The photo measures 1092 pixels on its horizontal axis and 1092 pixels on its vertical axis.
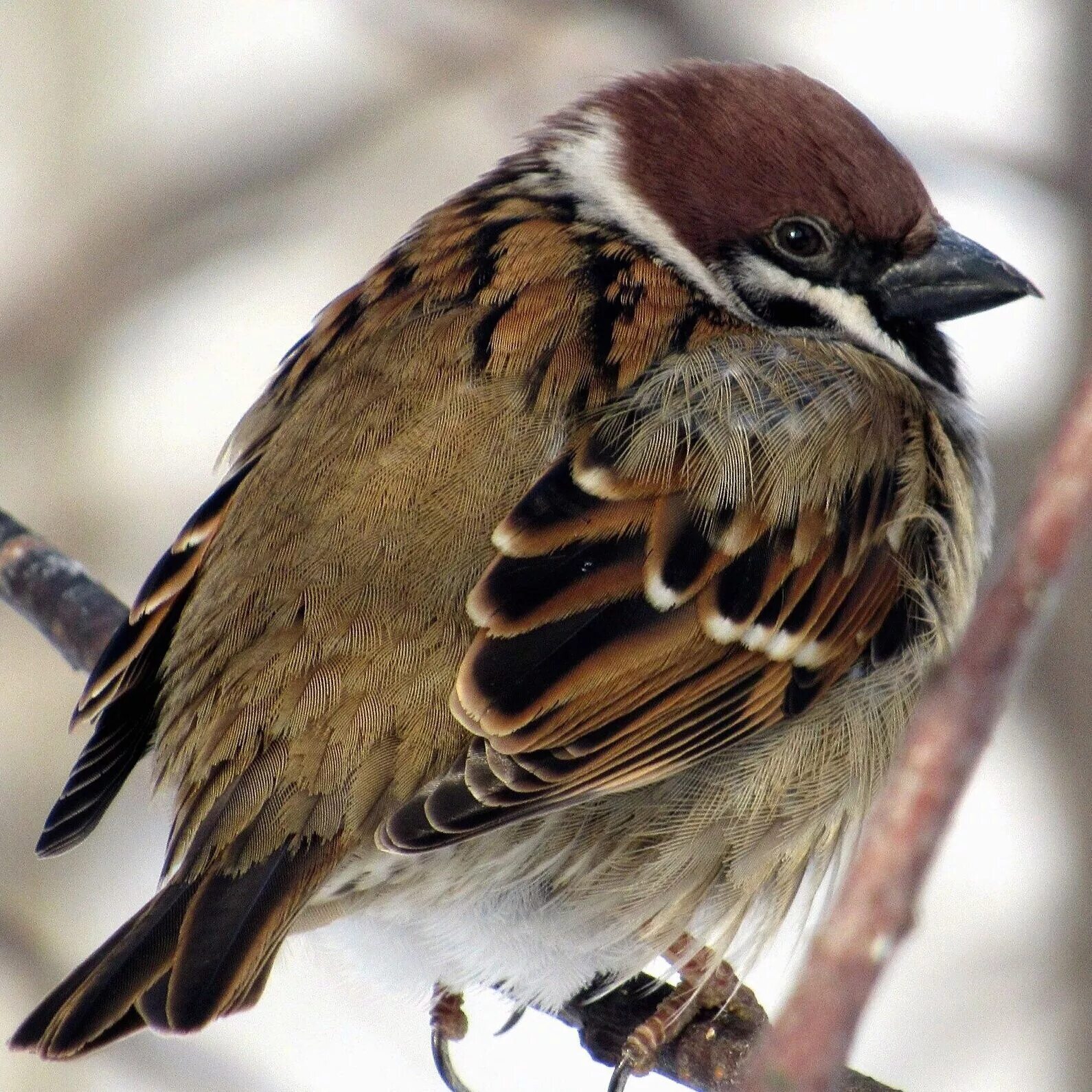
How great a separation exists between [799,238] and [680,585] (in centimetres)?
83

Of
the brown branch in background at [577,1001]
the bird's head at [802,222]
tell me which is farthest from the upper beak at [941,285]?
the brown branch in background at [577,1001]

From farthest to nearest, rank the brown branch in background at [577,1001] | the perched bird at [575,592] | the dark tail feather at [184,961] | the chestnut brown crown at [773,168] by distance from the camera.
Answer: the chestnut brown crown at [773,168], the brown branch in background at [577,1001], the perched bird at [575,592], the dark tail feather at [184,961]

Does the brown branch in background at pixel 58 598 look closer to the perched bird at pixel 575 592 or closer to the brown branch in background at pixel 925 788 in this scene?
the perched bird at pixel 575 592

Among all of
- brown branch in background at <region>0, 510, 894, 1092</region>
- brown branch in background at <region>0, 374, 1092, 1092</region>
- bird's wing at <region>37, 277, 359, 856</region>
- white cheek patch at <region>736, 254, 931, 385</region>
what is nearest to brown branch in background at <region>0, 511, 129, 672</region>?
brown branch in background at <region>0, 510, 894, 1092</region>

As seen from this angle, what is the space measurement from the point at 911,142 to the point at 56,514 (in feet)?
9.41

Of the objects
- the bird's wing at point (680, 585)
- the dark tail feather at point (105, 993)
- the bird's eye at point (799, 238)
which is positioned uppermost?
the bird's eye at point (799, 238)

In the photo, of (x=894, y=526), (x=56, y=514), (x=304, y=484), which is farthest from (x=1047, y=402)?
(x=56, y=514)

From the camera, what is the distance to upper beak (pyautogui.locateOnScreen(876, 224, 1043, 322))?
314 cm

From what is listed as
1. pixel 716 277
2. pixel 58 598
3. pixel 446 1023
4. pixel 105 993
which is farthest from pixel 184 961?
pixel 716 277

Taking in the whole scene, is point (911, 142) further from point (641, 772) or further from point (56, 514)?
point (56, 514)

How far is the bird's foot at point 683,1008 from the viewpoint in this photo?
2.88m

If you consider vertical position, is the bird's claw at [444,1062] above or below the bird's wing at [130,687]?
below

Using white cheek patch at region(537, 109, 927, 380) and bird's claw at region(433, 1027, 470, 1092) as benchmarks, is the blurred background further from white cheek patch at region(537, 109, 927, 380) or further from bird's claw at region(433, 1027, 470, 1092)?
white cheek patch at region(537, 109, 927, 380)

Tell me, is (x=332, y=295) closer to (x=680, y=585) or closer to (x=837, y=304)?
(x=837, y=304)
